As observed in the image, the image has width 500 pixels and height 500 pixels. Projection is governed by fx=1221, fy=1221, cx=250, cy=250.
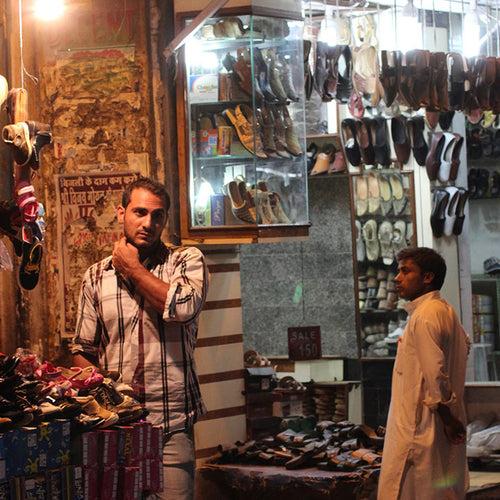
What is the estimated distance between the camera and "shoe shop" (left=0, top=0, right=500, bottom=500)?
4738mm

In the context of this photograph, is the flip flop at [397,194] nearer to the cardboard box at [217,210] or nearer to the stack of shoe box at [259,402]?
the stack of shoe box at [259,402]

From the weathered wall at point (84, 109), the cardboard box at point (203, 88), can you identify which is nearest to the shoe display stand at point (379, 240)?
the cardboard box at point (203, 88)

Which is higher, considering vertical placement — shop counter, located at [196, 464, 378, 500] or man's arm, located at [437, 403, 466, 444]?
man's arm, located at [437, 403, 466, 444]

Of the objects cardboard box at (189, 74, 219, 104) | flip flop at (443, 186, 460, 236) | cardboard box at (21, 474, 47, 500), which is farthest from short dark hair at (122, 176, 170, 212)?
flip flop at (443, 186, 460, 236)

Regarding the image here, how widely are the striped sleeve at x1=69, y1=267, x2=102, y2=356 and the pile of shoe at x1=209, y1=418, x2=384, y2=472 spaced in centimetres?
228

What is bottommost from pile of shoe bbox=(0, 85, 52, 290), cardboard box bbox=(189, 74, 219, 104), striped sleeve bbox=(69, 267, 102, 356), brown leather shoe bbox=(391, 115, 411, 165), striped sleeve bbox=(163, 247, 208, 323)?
striped sleeve bbox=(69, 267, 102, 356)

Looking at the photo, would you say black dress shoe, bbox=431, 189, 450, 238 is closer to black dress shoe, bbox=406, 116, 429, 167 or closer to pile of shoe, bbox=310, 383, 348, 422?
black dress shoe, bbox=406, 116, 429, 167

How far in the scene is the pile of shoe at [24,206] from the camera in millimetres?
5035

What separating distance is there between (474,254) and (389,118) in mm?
2994

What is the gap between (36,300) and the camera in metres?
6.75

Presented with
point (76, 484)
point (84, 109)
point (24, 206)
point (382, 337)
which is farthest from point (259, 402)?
point (382, 337)

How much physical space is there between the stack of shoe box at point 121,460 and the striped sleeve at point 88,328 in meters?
0.76

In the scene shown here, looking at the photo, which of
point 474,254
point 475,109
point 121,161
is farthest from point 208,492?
point 474,254

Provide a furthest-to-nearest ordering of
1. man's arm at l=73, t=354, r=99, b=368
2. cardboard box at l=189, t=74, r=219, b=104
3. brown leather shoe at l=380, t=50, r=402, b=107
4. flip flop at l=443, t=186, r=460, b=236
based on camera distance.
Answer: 1. flip flop at l=443, t=186, r=460, b=236
2. brown leather shoe at l=380, t=50, r=402, b=107
3. cardboard box at l=189, t=74, r=219, b=104
4. man's arm at l=73, t=354, r=99, b=368
